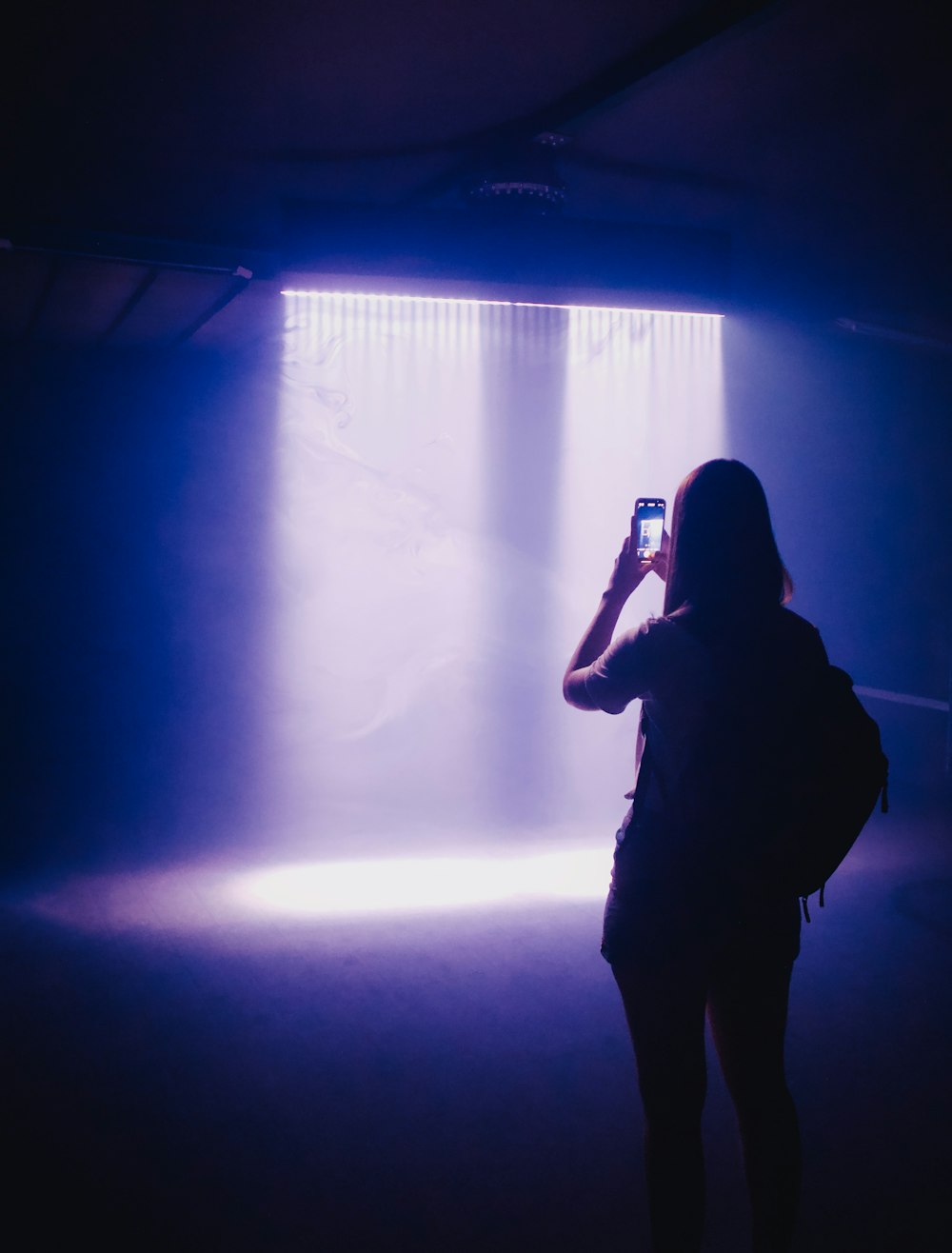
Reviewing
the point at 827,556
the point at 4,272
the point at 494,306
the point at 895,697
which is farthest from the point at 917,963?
the point at 4,272

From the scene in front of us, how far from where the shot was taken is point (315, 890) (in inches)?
171

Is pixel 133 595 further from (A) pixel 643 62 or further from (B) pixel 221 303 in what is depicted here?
(A) pixel 643 62

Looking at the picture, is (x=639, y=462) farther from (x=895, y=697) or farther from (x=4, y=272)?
(x=4, y=272)

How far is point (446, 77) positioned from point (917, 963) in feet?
10.2

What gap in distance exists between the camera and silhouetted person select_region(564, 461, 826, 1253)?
1.41 m

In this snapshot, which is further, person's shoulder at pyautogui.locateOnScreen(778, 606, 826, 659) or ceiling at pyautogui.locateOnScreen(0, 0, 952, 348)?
ceiling at pyautogui.locateOnScreen(0, 0, 952, 348)

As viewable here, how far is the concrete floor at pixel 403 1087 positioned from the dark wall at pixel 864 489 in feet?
7.36

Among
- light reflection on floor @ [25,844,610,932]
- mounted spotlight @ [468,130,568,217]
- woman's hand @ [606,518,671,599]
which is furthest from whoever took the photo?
light reflection on floor @ [25,844,610,932]

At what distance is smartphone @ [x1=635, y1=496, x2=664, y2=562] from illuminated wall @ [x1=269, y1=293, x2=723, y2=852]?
3372 millimetres

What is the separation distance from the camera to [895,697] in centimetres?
558

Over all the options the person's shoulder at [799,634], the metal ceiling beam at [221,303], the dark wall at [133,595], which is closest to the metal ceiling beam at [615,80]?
the metal ceiling beam at [221,303]

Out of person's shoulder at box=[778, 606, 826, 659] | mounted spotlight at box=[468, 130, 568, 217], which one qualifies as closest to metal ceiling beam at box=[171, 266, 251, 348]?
mounted spotlight at box=[468, 130, 568, 217]

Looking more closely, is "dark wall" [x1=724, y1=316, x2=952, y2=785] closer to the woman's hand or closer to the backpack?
the woman's hand

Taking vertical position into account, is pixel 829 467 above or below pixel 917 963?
above
